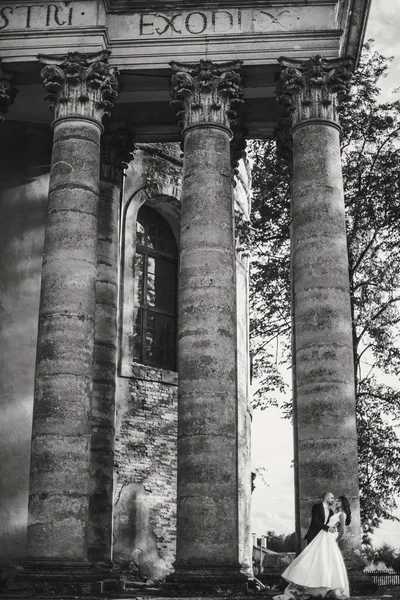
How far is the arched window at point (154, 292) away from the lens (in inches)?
1017

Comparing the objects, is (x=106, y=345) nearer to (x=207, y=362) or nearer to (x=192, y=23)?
(x=207, y=362)

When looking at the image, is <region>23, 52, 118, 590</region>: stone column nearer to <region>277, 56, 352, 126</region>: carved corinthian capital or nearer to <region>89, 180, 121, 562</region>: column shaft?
<region>89, 180, 121, 562</region>: column shaft

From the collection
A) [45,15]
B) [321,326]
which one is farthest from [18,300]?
[321,326]

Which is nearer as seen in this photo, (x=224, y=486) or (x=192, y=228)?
(x=224, y=486)

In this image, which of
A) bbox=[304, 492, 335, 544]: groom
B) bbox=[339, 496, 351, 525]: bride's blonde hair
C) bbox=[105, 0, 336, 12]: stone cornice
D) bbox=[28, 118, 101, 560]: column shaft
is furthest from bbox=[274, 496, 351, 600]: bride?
bbox=[105, 0, 336, 12]: stone cornice

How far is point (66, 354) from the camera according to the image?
18328 mm

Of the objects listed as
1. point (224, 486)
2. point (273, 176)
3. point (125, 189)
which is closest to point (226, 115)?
point (125, 189)

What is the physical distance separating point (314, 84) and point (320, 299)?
4.94 meters

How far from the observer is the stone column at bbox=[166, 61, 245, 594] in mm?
17281

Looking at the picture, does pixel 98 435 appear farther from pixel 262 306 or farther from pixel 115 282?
pixel 262 306

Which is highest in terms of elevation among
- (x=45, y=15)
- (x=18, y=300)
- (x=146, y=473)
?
(x=45, y=15)

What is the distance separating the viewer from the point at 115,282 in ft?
76.0

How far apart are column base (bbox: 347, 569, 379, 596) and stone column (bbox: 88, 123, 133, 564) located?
257 inches

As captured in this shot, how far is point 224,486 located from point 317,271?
15.7ft
